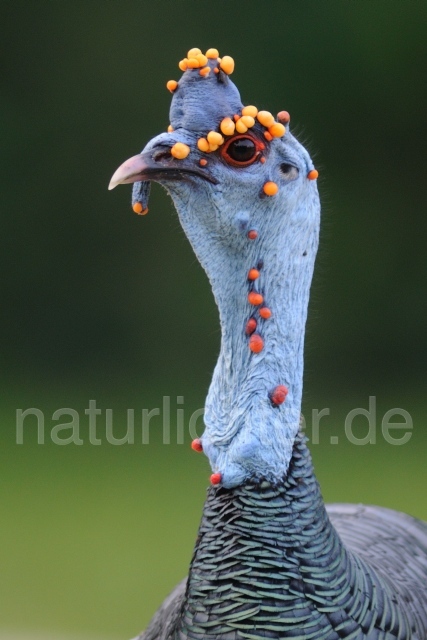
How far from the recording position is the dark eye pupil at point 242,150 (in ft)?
3.71

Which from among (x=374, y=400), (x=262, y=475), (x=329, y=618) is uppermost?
(x=374, y=400)

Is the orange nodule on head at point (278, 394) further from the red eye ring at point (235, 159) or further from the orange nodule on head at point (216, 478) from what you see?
the red eye ring at point (235, 159)

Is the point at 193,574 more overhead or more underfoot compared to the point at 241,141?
more underfoot

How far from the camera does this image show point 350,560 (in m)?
1.22

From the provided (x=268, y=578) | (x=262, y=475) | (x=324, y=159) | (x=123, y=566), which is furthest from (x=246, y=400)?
(x=324, y=159)

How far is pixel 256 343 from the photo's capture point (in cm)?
117

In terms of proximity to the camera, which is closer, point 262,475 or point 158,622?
point 262,475

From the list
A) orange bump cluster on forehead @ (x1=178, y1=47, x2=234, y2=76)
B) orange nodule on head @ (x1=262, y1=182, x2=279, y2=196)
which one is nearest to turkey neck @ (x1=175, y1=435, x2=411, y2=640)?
orange nodule on head @ (x1=262, y1=182, x2=279, y2=196)

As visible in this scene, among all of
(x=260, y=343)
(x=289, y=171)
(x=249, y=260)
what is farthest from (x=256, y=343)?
(x=289, y=171)

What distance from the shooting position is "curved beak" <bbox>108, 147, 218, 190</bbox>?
1.11m

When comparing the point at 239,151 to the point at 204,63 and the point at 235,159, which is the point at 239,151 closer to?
the point at 235,159

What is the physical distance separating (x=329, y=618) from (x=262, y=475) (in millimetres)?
196

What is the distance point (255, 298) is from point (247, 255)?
0.06 meters

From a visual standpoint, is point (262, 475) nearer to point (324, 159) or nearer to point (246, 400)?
point (246, 400)
